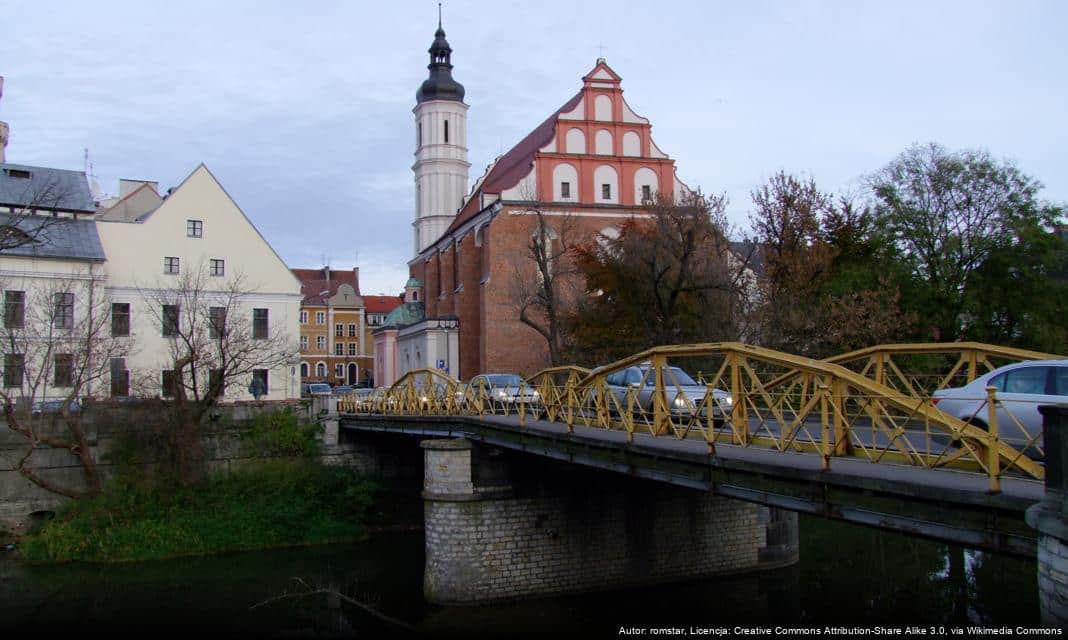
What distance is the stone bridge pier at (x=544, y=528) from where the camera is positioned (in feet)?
71.1

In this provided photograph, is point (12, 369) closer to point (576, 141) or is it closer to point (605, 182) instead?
point (576, 141)

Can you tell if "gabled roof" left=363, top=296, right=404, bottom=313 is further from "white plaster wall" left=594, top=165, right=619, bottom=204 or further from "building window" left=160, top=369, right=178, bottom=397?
"building window" left=160, top=369, right=178, bottom=397

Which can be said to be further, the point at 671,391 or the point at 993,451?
the point at 671,391

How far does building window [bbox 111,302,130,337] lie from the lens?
128 ft

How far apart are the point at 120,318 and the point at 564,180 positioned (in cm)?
2422

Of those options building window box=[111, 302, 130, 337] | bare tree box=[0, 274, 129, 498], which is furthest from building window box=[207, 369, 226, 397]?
building window box=[111, 302, 130, 337]

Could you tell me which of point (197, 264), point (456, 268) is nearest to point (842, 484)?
point (197, 264)

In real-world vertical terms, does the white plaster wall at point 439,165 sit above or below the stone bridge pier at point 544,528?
above

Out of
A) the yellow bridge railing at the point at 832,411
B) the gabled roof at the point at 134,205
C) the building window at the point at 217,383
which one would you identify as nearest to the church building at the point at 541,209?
the gabled roof at the point at 134,205

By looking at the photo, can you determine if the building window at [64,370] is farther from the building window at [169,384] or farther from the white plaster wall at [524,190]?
the white plaster wall at [524,190]

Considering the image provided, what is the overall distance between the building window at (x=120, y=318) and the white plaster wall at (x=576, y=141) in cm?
2467

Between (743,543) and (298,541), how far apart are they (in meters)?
14.0

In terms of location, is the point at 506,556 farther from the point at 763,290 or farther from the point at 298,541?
the point at 763,290

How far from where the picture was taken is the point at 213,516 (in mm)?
30125
